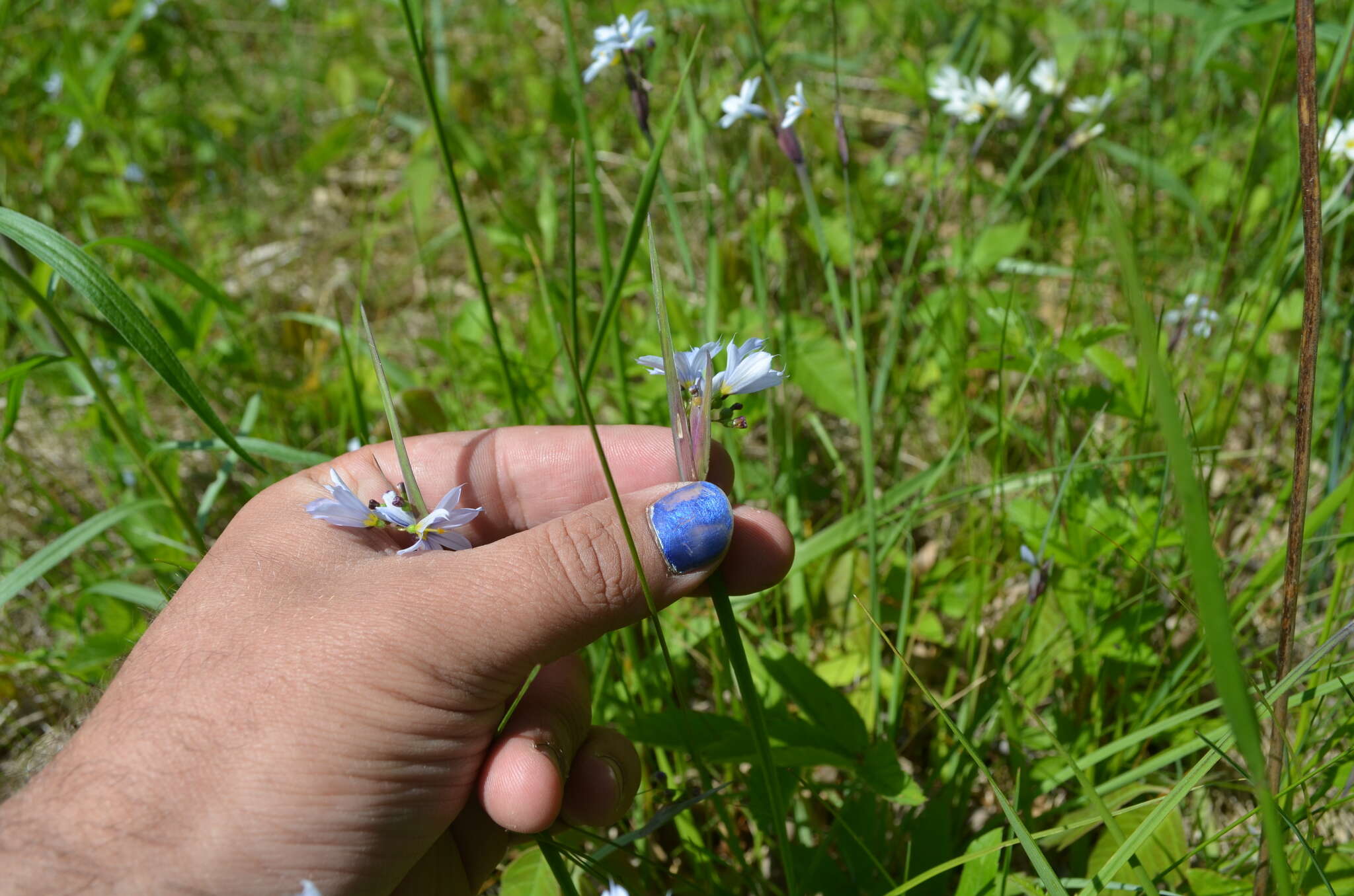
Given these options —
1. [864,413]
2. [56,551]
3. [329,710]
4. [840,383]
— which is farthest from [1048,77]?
[56,551]

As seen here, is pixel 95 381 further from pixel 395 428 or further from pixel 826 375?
pixel 826 375

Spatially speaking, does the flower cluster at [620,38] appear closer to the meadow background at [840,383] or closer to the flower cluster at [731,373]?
the meadow background at [840,383]

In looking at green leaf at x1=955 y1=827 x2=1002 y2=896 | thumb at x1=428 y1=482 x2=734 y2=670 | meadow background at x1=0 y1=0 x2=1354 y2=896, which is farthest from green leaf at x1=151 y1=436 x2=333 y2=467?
green leaf at x1=955 y1=827 x2=1002 y2=896

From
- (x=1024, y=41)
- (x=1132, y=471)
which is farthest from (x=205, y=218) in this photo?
(x=1132, y=471)

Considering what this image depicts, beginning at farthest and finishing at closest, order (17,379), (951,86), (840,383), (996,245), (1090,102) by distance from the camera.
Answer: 1. (1090,102)
2. (951,86)
3. (996,245)
4. (840,383)
5. (17,379)

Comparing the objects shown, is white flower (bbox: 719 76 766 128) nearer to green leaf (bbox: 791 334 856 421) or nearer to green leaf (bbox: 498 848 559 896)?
green leaf (bbox: 791 334 856 421)

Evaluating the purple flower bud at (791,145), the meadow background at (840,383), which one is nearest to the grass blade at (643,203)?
the meadow background at (840,383)
